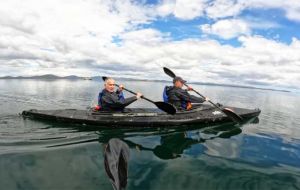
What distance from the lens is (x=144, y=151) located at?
30.5 ft

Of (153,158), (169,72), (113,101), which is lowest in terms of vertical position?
(153,158)

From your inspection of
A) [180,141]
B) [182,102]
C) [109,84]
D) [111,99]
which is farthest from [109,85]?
[180,141]

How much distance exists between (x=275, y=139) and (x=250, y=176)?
18.9ft

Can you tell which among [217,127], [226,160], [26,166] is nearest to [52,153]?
[26,166]

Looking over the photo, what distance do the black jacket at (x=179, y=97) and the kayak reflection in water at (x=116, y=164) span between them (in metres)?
7.05

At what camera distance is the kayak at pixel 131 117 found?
12.5m

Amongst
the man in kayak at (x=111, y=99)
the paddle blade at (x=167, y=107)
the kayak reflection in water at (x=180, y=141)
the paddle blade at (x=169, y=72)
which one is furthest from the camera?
the paddle blade at (x=169, y=72)

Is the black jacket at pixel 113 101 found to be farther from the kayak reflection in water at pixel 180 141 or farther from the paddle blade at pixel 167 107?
the kayak reflection in water at pixel 180 141

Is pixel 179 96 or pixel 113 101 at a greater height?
pixel 179 96

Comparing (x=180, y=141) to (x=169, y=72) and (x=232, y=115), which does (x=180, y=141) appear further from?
(x=169, y=72)

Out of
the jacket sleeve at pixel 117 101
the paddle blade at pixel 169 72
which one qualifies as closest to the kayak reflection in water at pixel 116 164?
the jacket sleeve at pixel 117 101

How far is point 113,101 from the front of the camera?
12805 millimetres

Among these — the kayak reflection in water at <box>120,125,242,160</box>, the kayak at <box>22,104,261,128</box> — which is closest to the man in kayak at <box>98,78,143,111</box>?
the kayak at <box>22,104,261,128</box>

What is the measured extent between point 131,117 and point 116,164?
670cm
